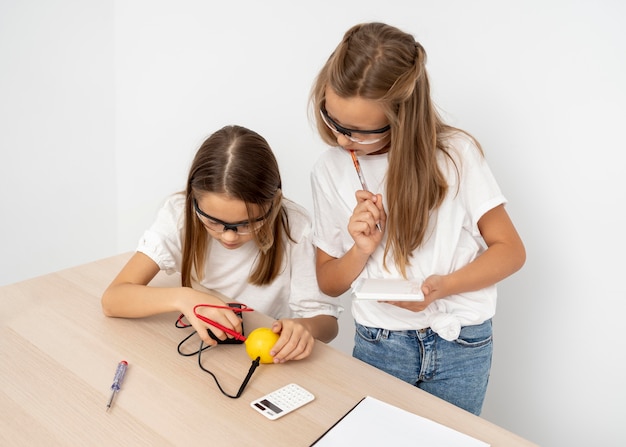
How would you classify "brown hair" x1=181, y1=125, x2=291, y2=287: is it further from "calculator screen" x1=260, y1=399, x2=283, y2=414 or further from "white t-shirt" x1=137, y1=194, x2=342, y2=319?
"calculator screen" x1=260, y1=399, x2=283, y2=414

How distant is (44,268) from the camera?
2.86 meters

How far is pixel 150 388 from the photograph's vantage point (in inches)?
43.6

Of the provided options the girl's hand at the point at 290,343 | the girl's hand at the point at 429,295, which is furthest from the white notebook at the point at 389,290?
the girl's hand at the point at 290,343

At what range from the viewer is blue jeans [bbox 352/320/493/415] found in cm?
137

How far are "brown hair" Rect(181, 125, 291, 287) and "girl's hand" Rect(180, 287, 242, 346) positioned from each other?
0.65 feet

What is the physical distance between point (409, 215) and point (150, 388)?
0.65m

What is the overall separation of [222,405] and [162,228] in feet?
1.85

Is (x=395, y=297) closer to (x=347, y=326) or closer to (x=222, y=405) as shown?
(x=222, y=405)

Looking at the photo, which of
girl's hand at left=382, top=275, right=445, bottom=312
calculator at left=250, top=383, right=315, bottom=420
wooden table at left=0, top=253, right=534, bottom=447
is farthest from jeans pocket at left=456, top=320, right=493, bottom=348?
calculator at left=250, top=383, right=315, bottom=420

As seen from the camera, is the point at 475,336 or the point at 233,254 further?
the point at 233,254

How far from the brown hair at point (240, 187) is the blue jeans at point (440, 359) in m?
0.33

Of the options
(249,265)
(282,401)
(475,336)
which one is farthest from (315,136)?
(282,401)

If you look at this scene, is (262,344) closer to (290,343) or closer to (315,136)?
(290,343)

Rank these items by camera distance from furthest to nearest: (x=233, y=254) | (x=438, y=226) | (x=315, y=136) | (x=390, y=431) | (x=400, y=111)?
(x=315, y=136)
(x=233, y=254)
(x=438, y=226)
(x=400, y=111)
(x=390, y=431)
